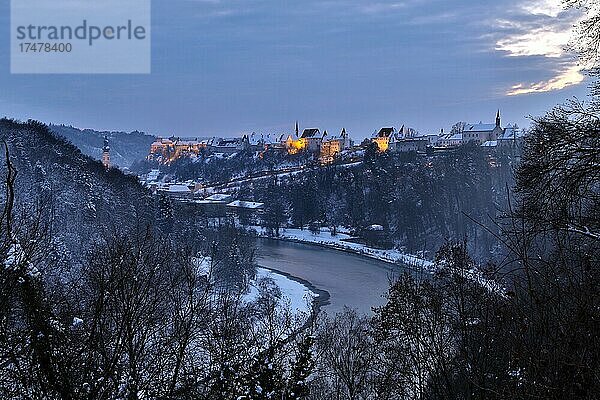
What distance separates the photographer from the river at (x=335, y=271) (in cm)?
1834

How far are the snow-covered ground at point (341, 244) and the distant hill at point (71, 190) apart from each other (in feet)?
33.3

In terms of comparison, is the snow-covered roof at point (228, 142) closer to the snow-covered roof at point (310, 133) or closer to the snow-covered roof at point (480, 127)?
the snow-covered roof at point (310, 133)

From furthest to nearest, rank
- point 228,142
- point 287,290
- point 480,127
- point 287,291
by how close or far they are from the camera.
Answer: point 228,142
point 480,127
point 287,290
point 287,291

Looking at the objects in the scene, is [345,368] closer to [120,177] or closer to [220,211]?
[120,177]

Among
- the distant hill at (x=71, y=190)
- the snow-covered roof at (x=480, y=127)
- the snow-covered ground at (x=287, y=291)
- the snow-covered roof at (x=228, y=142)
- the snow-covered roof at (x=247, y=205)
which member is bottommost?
the snow-covered ground at (x=287, y=291)

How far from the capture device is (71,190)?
72.7 feet

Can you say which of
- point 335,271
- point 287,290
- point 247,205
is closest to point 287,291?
point 287,290

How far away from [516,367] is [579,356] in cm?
91

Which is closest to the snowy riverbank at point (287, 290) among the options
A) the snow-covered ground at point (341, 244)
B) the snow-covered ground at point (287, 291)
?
the snow-covered ground at point (287, 291)

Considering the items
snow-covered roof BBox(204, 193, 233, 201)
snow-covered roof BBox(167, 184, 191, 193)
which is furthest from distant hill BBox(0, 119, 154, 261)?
snow-covered roof BBox(167, 184, 191, 193)

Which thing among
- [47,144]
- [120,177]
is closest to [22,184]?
[47,144]

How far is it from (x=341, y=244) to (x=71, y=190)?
1490 centimetres

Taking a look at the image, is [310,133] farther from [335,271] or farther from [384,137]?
[335,271]

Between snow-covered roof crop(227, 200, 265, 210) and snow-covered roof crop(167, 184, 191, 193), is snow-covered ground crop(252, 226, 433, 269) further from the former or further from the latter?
snow-covered roof crop(167, 184, 191, 193)
